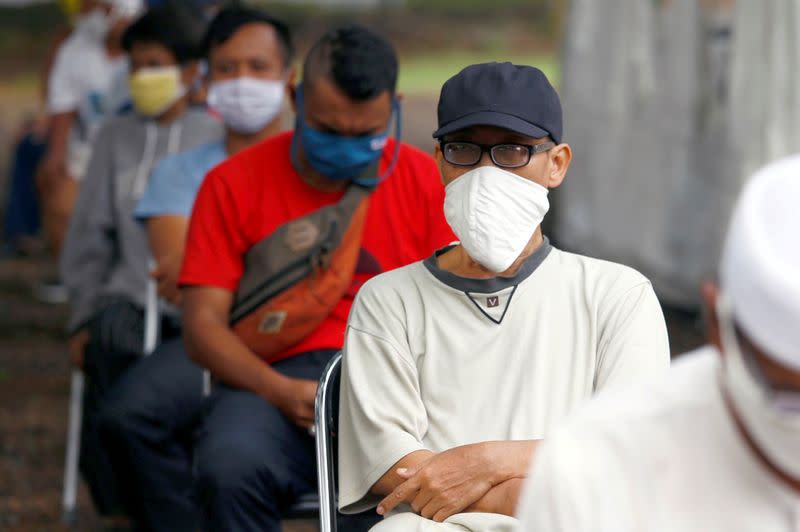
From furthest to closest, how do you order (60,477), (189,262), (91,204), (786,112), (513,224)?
(786,112)
(60,477)
(91,204)
(189,262)
(513,224)

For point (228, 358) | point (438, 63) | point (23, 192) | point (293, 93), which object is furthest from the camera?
point (438, 63)

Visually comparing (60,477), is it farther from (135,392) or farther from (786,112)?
(786,112)

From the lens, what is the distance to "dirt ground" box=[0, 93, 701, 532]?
607 cm

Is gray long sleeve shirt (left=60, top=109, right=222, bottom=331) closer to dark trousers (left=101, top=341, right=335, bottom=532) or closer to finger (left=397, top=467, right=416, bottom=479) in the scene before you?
dark trousers (left=101, top=341, right=335, bottom=532)

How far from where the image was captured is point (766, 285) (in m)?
1.75

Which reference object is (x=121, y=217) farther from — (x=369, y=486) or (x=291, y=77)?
(x=369, y=486)

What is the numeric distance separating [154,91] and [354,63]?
1.82m

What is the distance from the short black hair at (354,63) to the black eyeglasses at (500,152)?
88 cm

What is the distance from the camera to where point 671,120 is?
9469 millimetres

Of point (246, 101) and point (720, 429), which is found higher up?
point (720, 429)

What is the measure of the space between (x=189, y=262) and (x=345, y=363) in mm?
1119

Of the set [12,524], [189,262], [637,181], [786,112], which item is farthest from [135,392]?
[637,181]

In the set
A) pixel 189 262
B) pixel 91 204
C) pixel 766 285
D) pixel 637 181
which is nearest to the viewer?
pixel 766 285

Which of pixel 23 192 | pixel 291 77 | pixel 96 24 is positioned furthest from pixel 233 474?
pixel 23 192
